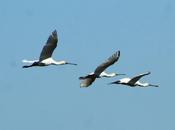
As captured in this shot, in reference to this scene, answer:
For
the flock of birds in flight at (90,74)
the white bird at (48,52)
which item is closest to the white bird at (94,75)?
the flock of birds in flight at (90,74)

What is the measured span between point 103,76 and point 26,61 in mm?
8981

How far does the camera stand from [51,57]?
8638 centimetres

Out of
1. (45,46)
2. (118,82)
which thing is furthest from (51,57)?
(118,82)

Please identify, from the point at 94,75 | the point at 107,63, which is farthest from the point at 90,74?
the point at 107,63

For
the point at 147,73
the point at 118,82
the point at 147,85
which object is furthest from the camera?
the point at 147,85

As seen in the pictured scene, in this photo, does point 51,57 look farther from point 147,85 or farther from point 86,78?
point 147,85

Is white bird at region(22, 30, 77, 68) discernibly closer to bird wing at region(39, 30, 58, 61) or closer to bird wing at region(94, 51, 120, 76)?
bird wing at region(39, 30, 58, 61)

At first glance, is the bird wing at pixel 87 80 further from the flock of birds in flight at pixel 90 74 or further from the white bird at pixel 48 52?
the white bird at pixel 48 52

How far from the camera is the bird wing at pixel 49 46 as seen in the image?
85.1 m

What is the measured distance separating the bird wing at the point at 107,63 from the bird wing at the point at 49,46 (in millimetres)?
5245

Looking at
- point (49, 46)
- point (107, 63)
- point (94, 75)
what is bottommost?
point (94, 75)

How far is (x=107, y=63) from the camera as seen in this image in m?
86.9

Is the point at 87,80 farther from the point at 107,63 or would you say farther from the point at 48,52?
the point at 48,52

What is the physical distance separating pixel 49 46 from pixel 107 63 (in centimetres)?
566
